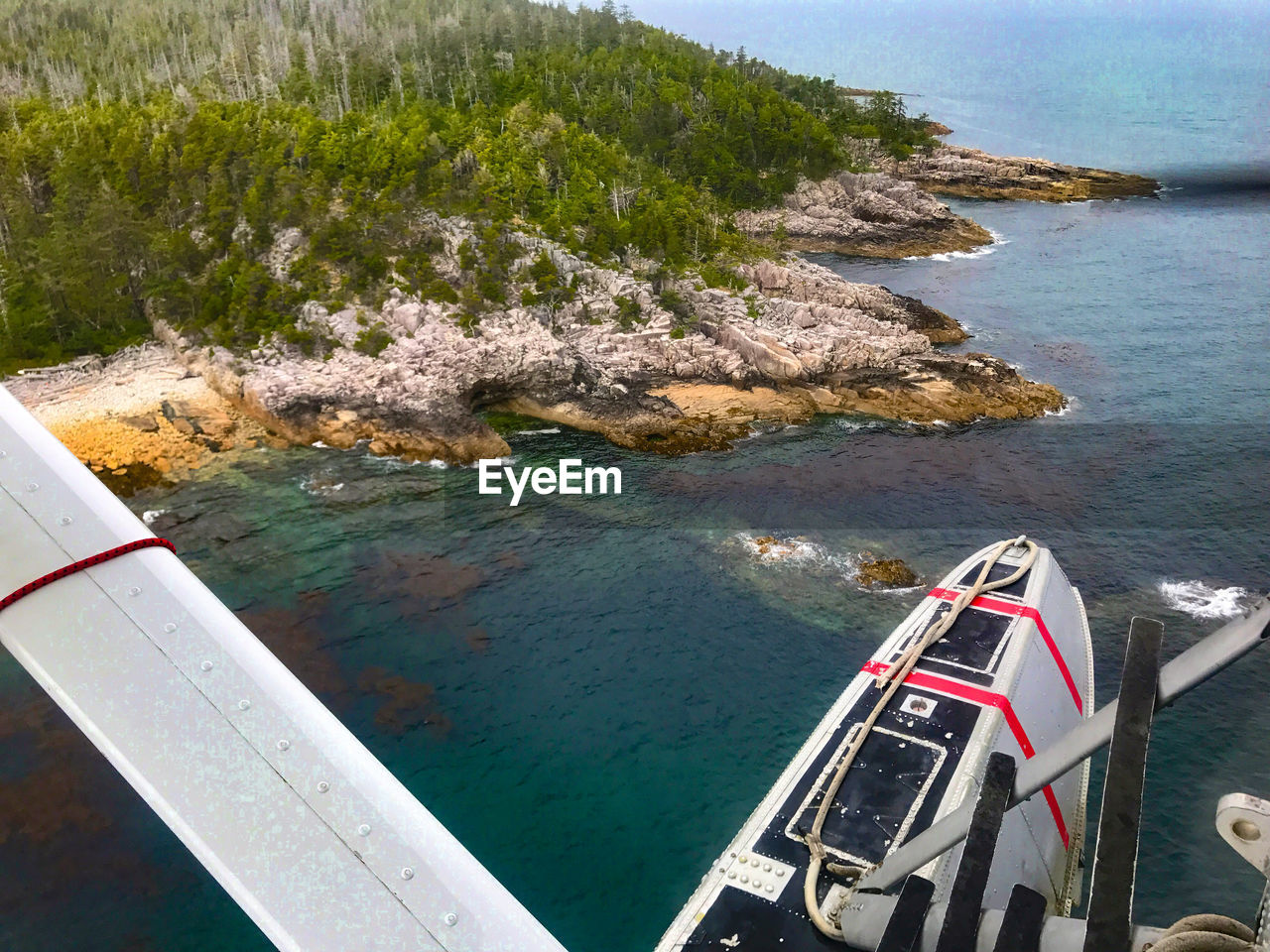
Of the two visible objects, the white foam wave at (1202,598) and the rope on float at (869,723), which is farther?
the white foam wave at (1202,598)

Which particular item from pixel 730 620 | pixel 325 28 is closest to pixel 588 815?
pixel 730 620

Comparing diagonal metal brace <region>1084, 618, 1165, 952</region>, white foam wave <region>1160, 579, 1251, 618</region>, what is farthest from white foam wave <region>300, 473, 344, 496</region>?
diagonal metal brace <region>1084, 618, 1165, 952</region>

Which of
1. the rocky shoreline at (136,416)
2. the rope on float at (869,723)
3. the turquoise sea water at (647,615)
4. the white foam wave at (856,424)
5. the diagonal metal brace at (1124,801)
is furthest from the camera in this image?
the white foam wave at (856,424)

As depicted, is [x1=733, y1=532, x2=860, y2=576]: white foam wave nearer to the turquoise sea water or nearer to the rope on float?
the turquoise sea water

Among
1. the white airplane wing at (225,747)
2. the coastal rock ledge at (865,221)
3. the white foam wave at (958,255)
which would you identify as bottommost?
the white airplane wing at (225,747)

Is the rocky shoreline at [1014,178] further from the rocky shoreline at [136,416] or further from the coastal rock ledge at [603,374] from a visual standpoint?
the rocky shoreline at [136,416]

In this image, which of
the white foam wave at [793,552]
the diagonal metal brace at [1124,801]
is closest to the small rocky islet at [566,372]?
the white foam wave at [793,552]

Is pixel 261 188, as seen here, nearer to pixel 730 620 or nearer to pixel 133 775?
pixel 730 620
